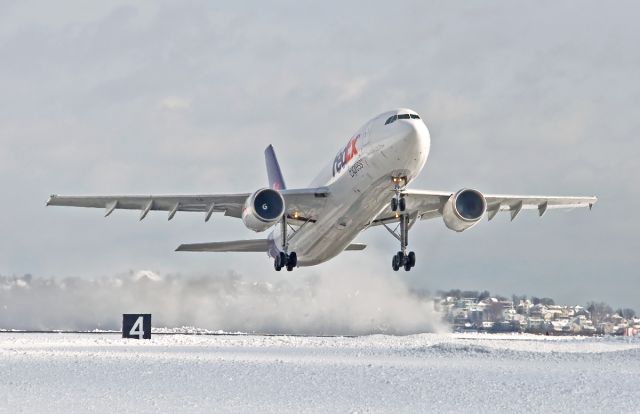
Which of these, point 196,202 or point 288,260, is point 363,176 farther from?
point 196,202

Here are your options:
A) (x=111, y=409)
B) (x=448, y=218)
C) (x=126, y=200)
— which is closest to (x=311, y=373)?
(x=111, y=409)

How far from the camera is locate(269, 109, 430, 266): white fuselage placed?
3694 centimetres

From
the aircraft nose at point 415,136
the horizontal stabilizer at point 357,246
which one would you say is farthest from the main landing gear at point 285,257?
the aircraft nose at point 415,136

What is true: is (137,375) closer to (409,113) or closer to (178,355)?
(178,355)

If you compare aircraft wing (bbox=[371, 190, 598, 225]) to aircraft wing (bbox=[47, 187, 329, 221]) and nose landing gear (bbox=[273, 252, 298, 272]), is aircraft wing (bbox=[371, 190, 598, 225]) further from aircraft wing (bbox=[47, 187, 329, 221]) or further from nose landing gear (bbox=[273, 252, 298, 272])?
nose landing gear (bbox=[273, 252, 298, 272])

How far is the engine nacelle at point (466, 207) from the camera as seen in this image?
4325cm

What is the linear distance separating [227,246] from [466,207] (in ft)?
49.7

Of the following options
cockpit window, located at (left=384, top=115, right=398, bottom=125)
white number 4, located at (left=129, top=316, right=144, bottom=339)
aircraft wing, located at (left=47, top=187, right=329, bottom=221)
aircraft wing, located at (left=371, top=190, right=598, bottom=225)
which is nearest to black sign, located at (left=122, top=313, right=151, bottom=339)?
white number 4, located at (left=129, top=316, right=144, bottom=339)

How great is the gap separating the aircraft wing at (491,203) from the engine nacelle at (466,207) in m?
1.44

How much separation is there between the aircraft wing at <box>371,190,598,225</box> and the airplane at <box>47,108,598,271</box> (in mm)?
48

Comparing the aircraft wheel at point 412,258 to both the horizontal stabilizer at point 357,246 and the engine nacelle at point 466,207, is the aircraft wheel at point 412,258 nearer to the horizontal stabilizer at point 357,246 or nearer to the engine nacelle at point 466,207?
the engine nacelle at point 466,207

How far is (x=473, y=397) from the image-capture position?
2567 cm

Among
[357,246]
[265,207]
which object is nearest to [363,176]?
[265,207]

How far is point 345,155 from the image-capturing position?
4119 centimetres
